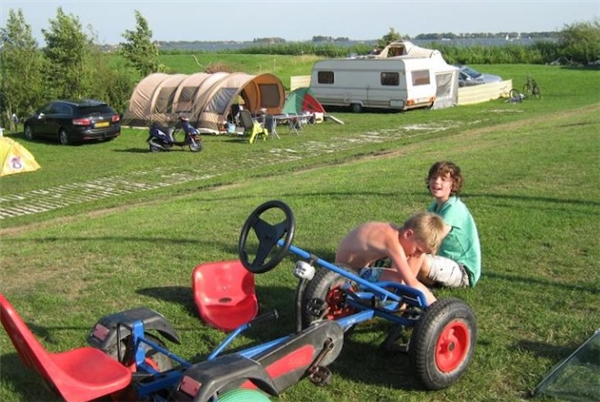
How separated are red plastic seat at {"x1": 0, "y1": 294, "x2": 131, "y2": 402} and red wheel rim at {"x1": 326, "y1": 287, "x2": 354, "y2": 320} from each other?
5.40 ft

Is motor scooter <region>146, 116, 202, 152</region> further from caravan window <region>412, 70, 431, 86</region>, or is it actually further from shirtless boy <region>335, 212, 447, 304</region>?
shirtless boy <region>335, 212, 447, 304</region>

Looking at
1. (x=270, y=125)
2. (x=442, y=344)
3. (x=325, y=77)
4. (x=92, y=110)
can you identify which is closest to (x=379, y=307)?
(x=442, y=344)

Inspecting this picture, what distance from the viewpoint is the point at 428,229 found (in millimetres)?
4684

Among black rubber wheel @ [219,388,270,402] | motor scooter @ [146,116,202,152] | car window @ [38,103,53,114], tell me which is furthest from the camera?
car window @ [38,103,53,114]

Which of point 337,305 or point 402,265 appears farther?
point 337,305

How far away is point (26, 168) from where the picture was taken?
17922 millimetres

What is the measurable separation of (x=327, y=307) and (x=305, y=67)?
5678cm

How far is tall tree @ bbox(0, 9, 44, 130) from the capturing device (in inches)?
1105

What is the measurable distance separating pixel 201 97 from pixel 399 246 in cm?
2188

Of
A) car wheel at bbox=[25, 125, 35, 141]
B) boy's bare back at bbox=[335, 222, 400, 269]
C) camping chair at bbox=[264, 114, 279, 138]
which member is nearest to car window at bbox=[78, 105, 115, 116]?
car wheel at bbox=[25, 125, 35, 141]

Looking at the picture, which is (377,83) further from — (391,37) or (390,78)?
(391,37)

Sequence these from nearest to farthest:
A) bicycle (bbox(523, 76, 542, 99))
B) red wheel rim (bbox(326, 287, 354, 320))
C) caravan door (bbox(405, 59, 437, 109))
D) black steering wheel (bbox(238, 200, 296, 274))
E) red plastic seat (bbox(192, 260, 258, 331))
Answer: black steering wheel (bbox(238, 200, 296, 274))
red wheel rim (bbox(326, 287, 354, 320))
red plastic seat (bbox(192, 260, 258, 331))
caravan door (bbox(405, 59, 437, 109))
bicycle (bbox(523, 76, 542, 99))

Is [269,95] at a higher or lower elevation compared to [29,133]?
higher

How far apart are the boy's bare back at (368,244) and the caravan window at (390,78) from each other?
87.0 ft
